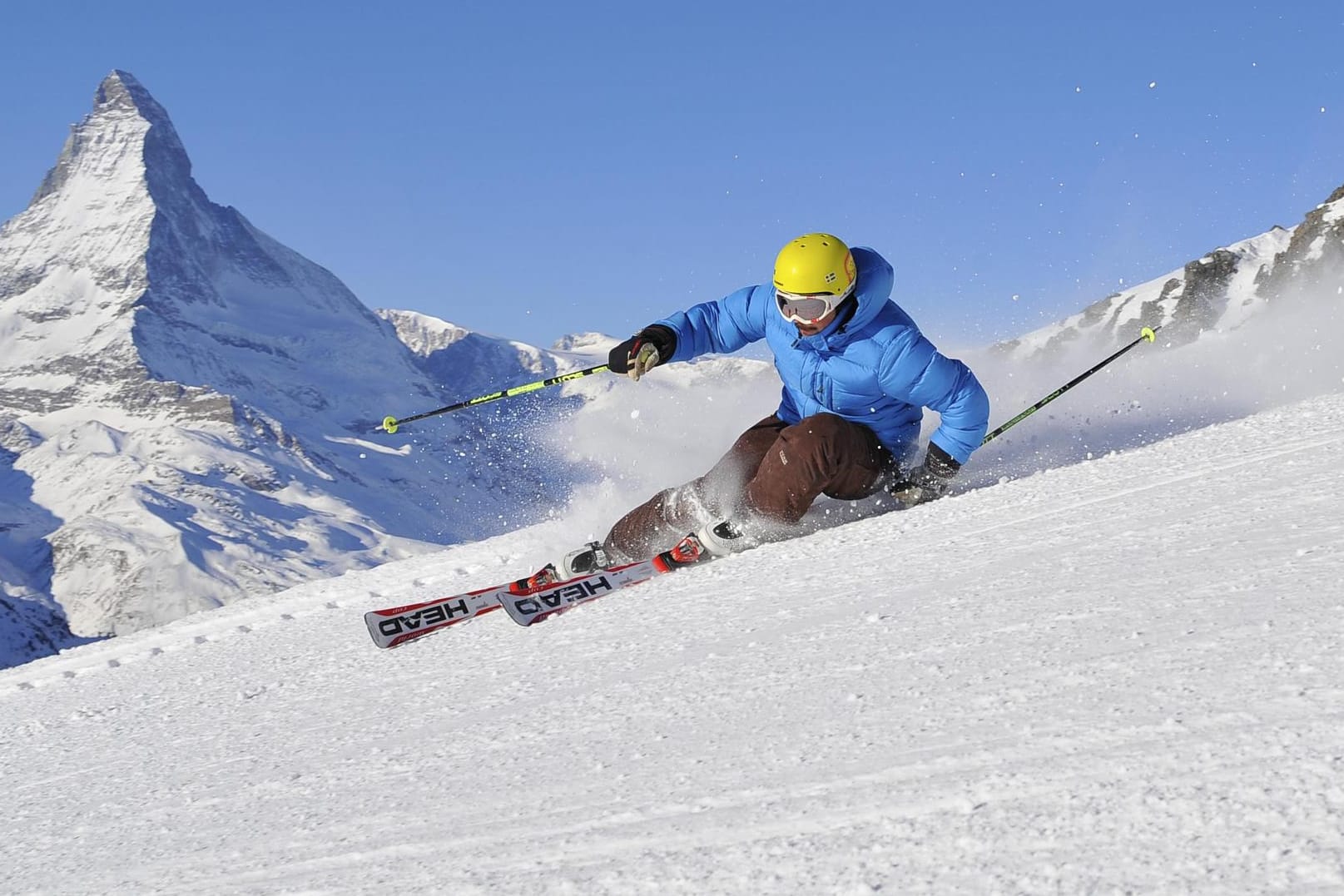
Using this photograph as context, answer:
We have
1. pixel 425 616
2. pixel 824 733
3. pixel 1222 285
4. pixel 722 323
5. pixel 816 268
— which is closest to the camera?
pixel 824 733

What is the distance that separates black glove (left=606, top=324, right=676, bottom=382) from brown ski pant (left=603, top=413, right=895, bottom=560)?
69 centimetres

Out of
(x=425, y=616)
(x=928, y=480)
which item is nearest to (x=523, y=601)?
(x=425, y=616)

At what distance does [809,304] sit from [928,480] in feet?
4.11

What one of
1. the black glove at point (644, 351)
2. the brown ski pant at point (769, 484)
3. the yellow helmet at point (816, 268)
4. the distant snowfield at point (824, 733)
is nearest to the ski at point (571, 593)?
the distant snowfield at point (824, 733)

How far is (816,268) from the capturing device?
557 centimetres

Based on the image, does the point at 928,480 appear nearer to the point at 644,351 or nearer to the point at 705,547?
the point at 705,547

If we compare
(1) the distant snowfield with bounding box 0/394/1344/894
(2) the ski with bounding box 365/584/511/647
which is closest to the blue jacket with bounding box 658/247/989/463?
(1) the distant snowfield with bounding box 0/394/1344/894

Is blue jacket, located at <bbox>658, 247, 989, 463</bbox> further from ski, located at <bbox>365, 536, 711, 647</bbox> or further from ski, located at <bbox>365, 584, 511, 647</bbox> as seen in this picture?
ski, located at <bbox>365, 584, 511, 647</bbox>

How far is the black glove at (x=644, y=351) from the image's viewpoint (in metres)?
6.28

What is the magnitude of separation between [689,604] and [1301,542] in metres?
2.34

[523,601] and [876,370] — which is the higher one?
[876,370]

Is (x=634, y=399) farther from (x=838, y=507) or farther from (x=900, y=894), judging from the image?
(x=900, y=894)

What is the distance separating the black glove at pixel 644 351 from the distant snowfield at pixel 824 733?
4.65ft

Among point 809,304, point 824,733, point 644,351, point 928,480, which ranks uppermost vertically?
point 644,351
